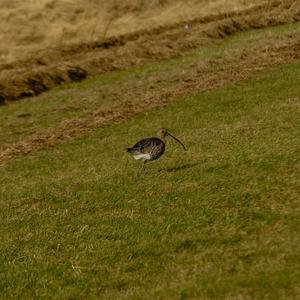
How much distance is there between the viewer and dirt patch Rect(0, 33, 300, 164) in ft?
80.8

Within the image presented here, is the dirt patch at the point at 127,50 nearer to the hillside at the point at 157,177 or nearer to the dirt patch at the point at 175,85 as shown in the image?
the hillside at the point at 157,177

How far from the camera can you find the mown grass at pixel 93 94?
27000 mm

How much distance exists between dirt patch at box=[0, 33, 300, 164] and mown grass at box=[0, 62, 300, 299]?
2731mm

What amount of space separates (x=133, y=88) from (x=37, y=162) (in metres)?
9.13

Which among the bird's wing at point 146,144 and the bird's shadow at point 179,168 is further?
the bird's shadow at point 179,168

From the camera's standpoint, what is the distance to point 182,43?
36.2 meters

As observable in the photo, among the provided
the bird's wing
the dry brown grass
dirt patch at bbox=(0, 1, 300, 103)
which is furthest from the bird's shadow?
the dry brown grass

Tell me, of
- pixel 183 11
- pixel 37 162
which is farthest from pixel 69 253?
pixel 183 11

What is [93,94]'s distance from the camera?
98.8ft

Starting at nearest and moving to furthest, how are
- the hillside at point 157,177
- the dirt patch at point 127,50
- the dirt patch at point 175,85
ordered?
1. the hillside at point 157,177
2. the dirt patch at point 175,85
3. the dirt patch at point 127,50

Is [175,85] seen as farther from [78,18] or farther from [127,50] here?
[78,18]

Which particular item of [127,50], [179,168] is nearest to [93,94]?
[127,50]

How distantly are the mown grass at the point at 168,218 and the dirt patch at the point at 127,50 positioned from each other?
12229mm

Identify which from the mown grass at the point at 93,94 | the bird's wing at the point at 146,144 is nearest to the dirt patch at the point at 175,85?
the mown grass at the point at 93,94
